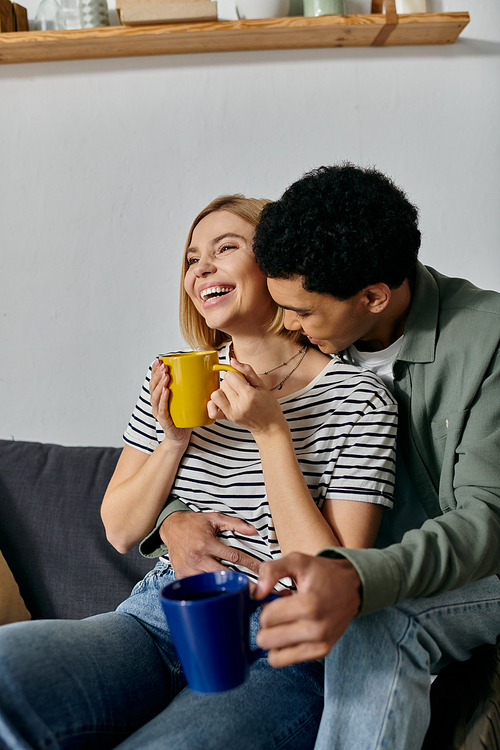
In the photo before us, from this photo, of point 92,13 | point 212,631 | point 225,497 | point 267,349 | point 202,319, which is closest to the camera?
point 212,631

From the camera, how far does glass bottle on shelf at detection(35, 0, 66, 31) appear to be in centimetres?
163

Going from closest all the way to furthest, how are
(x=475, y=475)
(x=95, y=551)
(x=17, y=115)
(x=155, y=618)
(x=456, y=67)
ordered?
(x=475, y=475), (x=155, y=618), (x=95, y=551), (x=456, y=67), (x=17, y=115)

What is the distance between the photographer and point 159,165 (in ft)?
5.66

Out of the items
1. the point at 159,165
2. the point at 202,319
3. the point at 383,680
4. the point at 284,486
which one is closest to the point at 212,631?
the point at 383,680

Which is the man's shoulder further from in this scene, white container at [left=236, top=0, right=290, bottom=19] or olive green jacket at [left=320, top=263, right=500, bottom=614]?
white container at [left=236, top=0, right=290, bottom=19]

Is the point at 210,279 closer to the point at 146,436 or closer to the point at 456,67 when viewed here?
the point at 146,436

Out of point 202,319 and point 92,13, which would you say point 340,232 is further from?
point 92,13

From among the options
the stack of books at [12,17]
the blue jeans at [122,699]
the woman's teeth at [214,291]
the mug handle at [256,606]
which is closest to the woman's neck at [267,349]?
the woman's teeth at [214,291]

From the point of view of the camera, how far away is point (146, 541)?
3.87 ft

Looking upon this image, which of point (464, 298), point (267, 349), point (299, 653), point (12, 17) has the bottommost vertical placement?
point (299, 653)

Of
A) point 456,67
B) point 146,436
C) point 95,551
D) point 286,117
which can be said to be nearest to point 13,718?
point 146,436

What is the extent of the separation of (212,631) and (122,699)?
369 millimetres

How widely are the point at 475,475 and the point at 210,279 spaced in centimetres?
59

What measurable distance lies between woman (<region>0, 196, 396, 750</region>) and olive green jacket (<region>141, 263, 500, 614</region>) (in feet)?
0.24
